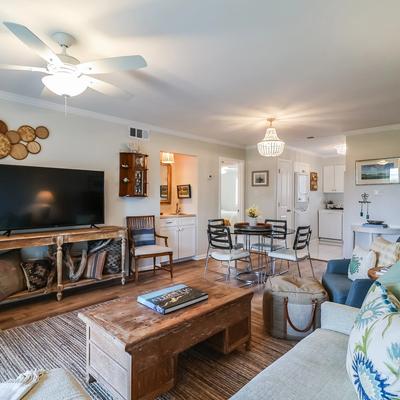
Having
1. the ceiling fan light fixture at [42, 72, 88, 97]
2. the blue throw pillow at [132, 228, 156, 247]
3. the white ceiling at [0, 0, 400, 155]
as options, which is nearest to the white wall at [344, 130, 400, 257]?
the white ceiling at [0, 0, 400, 155]

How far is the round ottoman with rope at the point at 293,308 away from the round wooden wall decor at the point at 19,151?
10.6 feet

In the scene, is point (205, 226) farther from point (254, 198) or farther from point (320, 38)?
point (320, 38)

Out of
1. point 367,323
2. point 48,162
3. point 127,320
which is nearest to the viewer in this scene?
point 367,323

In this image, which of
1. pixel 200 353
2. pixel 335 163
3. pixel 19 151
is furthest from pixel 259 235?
pixel 335 163

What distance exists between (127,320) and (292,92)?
2851 millimetres

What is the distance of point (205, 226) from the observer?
5.84 meters

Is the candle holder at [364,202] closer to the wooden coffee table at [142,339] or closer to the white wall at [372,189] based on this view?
the white wall at [372,189]

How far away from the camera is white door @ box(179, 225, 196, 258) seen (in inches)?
212

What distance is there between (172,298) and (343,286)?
1.57 metres

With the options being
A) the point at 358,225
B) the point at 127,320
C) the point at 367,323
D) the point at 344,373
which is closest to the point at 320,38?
the point at 367,323

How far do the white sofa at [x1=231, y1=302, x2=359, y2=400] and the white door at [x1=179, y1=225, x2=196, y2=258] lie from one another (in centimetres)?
386

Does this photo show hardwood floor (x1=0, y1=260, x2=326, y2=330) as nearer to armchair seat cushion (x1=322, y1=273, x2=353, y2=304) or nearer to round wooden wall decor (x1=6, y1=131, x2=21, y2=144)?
armchair seat cushion (x1=322, y1=273, x2=353, y2=304)

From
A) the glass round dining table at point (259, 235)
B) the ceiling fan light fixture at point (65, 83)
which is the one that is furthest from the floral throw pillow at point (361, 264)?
the ceiling fan light fixture at point (65, 83)

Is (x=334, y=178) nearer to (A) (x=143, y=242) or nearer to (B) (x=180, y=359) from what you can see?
(A) (x=143, y=242)
